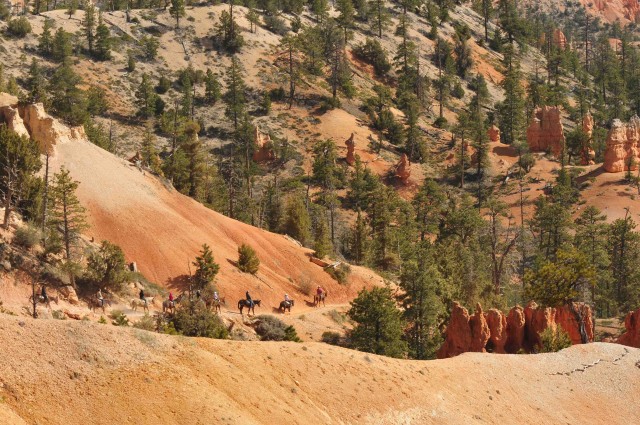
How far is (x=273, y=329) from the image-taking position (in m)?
56.0

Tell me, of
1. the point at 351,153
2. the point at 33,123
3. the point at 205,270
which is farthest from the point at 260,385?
the point at 351,153

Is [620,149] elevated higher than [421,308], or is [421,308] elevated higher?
[620,149]

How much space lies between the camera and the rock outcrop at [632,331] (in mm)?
56406

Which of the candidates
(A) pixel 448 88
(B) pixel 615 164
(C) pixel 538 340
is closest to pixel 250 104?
(A) pixel 448 88

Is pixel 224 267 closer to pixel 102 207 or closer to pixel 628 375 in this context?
pixel 102 207

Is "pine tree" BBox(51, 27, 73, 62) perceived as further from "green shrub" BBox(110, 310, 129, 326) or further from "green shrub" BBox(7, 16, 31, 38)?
"green shrub" BBox(110, 310, 129, 326)

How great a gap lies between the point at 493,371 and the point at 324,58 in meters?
109

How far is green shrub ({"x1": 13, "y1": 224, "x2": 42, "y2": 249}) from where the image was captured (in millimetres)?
54094

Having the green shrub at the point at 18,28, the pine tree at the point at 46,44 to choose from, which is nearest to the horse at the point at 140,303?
the pine tree at the point at 46,44

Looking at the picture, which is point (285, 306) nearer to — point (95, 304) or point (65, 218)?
point (95, 304)

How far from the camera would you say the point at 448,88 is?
149m

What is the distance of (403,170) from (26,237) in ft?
235

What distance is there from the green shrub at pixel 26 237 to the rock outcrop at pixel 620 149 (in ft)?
286

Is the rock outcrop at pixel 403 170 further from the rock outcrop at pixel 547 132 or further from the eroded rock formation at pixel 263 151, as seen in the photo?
the rock outcrop at pixel 547 132
